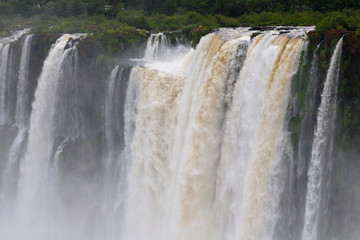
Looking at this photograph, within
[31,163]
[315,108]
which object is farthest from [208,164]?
[31,163]

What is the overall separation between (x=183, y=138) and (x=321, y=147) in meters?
5.29

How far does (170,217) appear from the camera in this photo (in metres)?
14.2

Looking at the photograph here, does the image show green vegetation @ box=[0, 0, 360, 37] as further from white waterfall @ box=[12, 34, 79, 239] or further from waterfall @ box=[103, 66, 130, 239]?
white waterfall @ box=[12, 34, 79, 239]

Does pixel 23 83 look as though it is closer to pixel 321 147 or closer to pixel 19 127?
pixel 19 127

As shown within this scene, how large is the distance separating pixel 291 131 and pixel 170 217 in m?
5.48

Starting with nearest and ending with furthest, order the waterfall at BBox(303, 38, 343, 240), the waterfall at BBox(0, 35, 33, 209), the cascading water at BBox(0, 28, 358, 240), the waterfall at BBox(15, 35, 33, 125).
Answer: the waterfall at BBox(303, 38, 343, 240) → the cascading water at BBox(0, 28, 358, 240) → the waterfall at BBox(0, 35, 33, 209) → the waterfall at BBox(15, 35, 33, 125)

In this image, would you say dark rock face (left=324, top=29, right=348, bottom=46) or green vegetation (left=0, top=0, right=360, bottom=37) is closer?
dark rock face (left=324, top=29, right=348, bottom=46)

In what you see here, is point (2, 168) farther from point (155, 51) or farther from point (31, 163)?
point (155, 51)

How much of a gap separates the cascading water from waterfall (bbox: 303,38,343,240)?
2 cm

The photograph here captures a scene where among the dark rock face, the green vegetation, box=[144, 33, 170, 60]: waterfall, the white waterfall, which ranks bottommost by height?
the white waterfall

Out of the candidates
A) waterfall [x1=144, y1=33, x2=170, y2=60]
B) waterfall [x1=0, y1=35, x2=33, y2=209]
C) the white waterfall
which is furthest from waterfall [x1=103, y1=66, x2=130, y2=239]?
waterfall [x1=0, y1=35, x2=33, y2=209]

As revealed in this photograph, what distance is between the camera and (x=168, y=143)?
15.2 m

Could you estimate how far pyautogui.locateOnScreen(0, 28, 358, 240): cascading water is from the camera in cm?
1052

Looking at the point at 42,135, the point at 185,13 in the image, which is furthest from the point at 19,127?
the point at 185,13
